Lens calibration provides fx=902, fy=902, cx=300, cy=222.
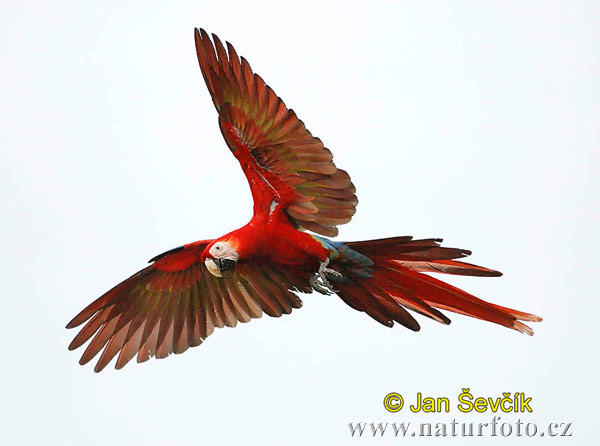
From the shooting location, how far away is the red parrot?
18.8 ft

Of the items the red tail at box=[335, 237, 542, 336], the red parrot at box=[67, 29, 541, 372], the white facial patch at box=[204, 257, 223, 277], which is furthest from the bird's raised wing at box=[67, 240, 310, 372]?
the red tail at box=[335, 237, 542, 336]

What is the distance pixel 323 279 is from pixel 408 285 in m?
0.58

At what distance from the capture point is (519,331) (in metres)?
5.99

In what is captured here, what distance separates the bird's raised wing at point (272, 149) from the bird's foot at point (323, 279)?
9.6 inches

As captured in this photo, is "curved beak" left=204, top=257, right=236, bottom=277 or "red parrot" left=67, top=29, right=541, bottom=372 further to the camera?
"curved beak" left=204, top=257, right=236, bottom=277

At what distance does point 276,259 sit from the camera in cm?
627

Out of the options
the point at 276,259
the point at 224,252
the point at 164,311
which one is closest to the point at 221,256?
the point at 224,252

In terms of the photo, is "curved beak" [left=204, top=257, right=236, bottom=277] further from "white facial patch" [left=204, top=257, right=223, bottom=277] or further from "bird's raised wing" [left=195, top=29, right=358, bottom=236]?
"bird's raised wing" [left=195, top=29, right=358, bottom=236]

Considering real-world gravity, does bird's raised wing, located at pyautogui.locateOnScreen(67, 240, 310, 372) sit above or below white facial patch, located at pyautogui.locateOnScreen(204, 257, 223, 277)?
below

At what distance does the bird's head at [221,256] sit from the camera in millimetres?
6074

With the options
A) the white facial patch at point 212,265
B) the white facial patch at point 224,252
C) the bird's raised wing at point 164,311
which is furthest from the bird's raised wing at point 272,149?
the bird's raised wing at point 164,311

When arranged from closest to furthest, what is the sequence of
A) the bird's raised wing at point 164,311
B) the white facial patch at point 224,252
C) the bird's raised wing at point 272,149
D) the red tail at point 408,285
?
the bird's raised wing at point 272,149, the red tail at point 408,285, the white facial patch at point 224,252, the bird's raised wing at point 164,311

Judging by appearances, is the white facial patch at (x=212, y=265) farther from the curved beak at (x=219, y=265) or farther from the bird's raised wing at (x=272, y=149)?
the bird's raised wing at (x=272, y=149)

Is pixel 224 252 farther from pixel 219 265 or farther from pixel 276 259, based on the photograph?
pixel 276 259
